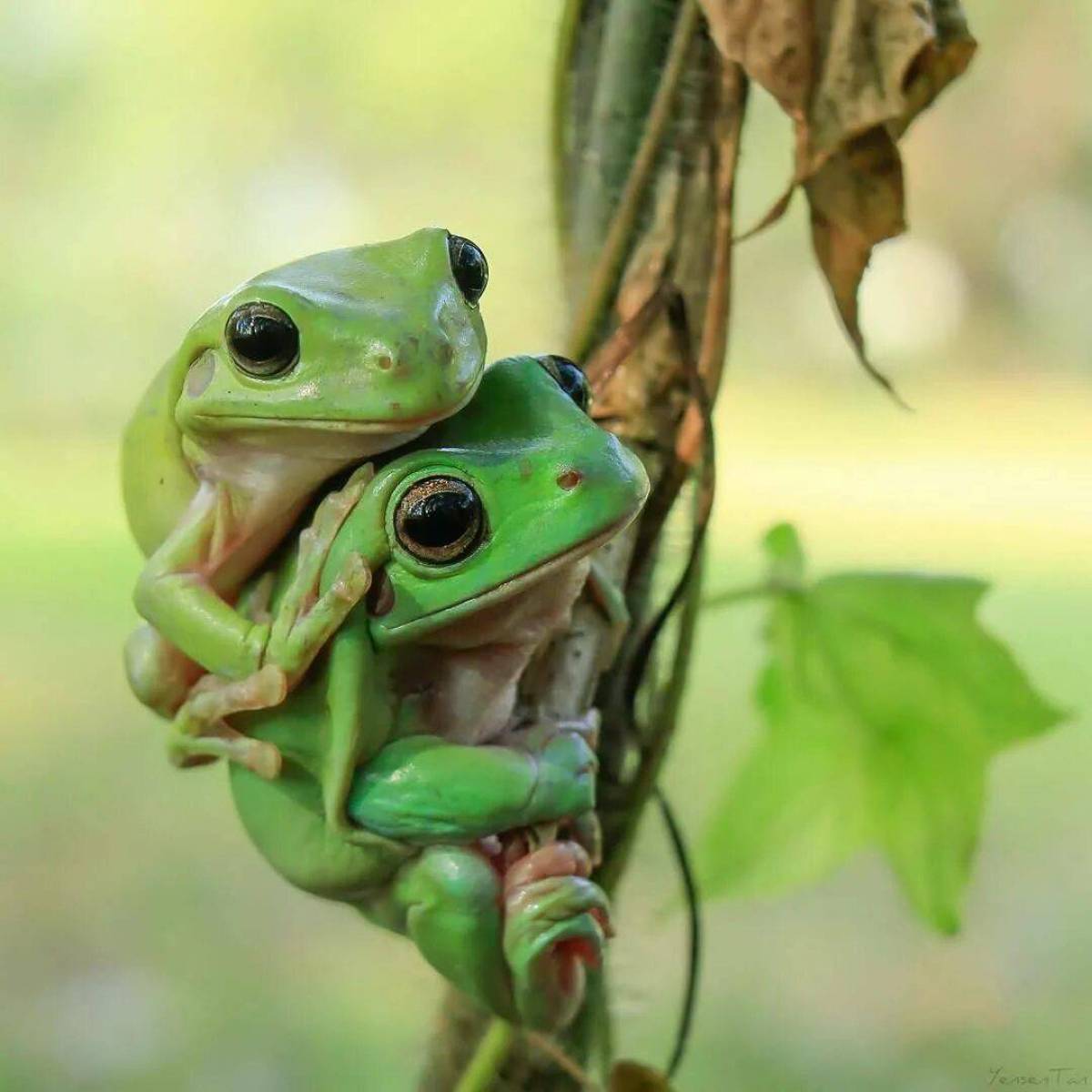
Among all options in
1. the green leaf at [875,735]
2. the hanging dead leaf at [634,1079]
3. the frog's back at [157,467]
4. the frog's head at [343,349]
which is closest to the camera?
the frog's head at [343,349]

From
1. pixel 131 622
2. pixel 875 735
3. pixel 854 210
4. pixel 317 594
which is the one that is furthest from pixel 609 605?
pixel 131 622

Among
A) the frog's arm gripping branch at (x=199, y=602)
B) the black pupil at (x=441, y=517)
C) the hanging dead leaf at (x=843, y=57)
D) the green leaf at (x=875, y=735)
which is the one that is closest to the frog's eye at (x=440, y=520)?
the black pupil at (x=441, y=517)

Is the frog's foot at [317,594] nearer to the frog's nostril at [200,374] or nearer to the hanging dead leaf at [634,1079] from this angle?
the frog's nostril at [200,374]

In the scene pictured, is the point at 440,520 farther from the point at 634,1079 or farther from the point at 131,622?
the point at 131,622

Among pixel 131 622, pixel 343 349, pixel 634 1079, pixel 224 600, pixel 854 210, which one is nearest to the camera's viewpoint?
pixel 343 349

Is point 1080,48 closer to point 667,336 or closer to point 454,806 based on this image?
point 667,336

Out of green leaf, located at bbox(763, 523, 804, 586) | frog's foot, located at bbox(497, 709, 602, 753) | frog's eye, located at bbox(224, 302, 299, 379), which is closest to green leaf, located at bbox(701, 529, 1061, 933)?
green leaf, located at bbox(763, 523, 804, 586)

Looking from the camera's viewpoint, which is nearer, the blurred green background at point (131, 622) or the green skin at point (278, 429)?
the green skin at point (278, 429)
